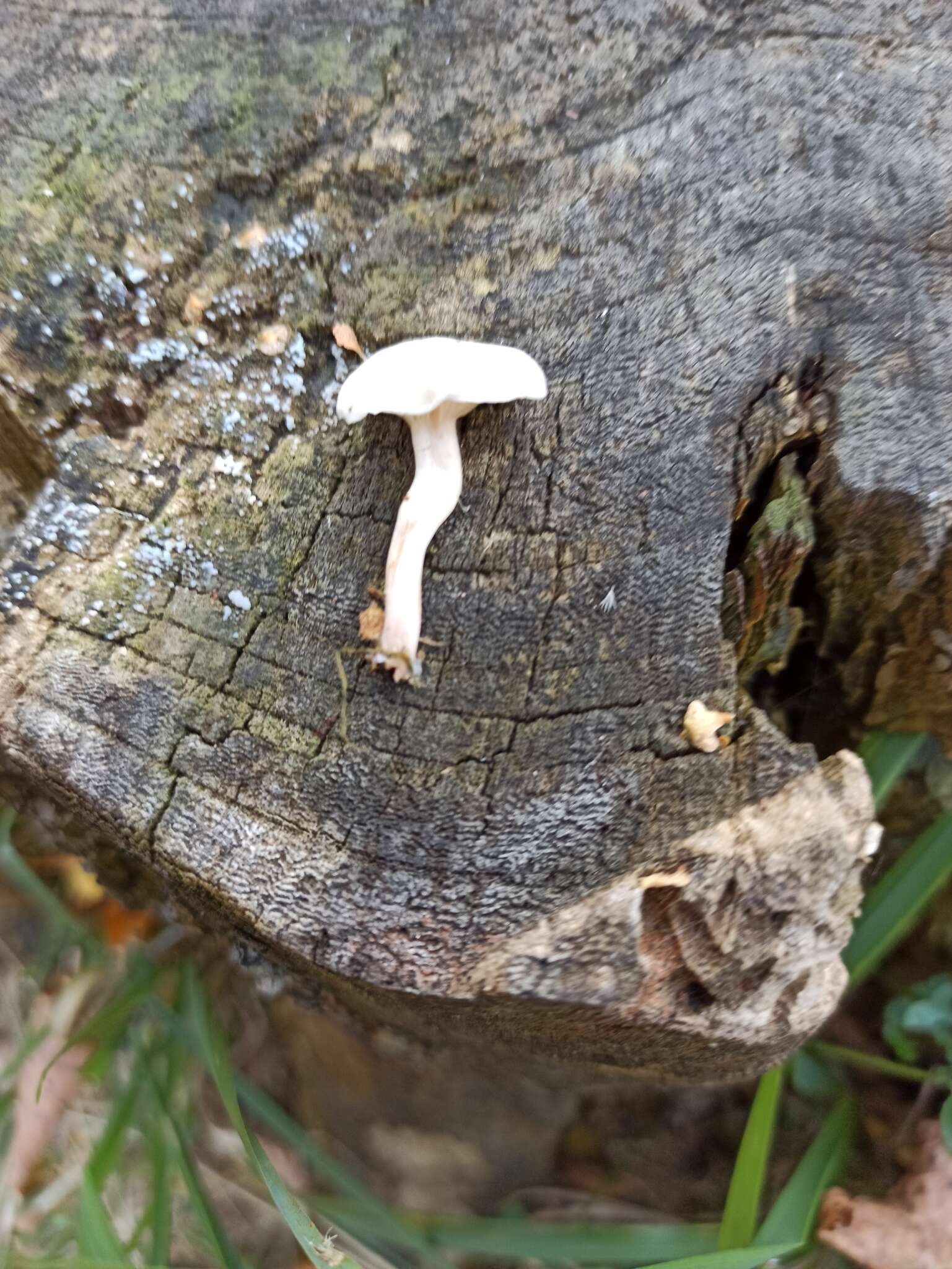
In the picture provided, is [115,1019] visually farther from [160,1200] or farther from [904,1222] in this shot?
[904,1222]

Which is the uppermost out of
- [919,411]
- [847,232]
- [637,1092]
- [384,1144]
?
[847,232]

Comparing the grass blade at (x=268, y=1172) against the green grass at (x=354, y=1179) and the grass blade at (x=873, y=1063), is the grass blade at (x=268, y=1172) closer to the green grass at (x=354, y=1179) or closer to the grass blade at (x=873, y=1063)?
the green grass at (x=354, y=1179)

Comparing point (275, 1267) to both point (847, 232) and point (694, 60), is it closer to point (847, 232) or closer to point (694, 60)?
point (847, 232)

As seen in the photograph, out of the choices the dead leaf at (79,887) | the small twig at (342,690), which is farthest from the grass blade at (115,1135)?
the small twig at (342,690)

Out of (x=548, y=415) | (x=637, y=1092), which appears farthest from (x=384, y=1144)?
Answer: (x=548, y=415)

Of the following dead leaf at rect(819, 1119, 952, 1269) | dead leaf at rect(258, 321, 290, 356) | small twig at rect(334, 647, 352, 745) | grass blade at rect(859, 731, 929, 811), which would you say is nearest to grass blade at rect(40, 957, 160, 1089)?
small twig at rect(334, 647, 352, 745)

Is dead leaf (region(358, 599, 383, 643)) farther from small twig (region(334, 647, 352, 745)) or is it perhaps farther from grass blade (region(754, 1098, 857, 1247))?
grass blade (region(754, 1098, 857, 1247))
